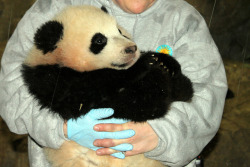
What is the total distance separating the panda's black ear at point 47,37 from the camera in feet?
5.41

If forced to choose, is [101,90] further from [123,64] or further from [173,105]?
[173,105]

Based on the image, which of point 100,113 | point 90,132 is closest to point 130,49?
point 100,113

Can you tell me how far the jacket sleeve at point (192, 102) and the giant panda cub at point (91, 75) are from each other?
13cm

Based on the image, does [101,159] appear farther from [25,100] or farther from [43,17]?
[43,17]

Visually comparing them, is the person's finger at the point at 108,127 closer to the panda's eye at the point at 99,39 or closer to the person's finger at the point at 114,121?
the person's finger at the point at 114,121

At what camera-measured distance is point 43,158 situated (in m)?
2.29

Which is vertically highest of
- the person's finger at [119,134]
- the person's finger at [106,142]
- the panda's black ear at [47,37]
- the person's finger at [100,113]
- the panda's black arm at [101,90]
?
the panda's black ear at [47,37]

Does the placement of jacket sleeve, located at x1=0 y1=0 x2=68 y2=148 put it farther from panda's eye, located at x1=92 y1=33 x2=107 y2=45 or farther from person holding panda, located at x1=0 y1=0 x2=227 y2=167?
panda's eye, located at x1=92 y1=33 x2=107 y2=45

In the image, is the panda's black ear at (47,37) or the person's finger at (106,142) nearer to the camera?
the panda's black ear at (47,37)

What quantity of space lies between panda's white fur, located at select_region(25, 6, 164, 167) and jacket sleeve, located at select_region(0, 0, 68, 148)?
14 centimetres

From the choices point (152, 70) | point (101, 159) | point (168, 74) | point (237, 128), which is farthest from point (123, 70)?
point (237, 128)

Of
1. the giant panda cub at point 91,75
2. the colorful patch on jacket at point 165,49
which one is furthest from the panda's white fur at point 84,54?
the colorful patch on jacket at point 165,49

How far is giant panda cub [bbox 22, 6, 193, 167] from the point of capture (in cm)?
174

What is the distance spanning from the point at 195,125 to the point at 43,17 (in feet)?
4.38
